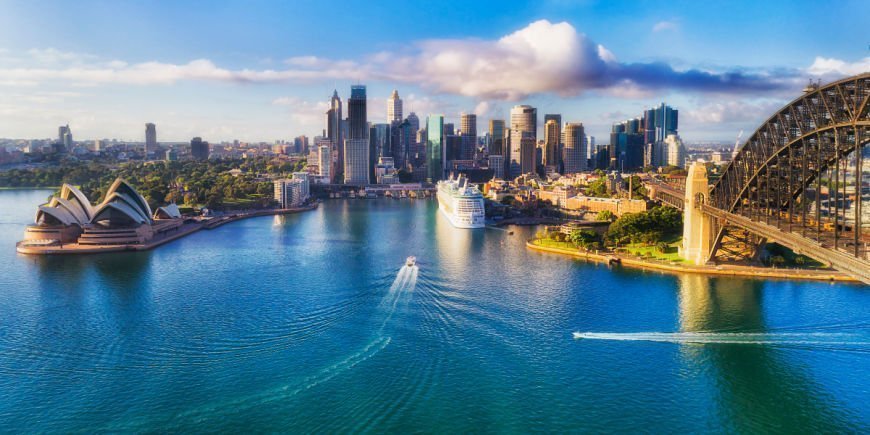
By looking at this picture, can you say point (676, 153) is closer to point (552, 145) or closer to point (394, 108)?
point (552, 145)

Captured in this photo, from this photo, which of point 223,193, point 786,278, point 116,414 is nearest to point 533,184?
point 223,193

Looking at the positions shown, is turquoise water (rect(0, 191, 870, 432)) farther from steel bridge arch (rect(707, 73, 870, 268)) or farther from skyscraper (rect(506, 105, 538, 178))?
skyscraper (rect(506, 105, 538, 178))

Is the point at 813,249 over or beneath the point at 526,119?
beneath

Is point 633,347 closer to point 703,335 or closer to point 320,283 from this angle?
point 703,335

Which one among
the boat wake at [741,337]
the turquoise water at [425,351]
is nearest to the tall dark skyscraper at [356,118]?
the turquoise water at [425,351]

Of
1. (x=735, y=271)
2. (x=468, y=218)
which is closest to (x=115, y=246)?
(x=468, y=218)

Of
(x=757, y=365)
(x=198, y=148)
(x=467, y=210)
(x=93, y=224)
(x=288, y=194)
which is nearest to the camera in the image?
(x=757, y=365)

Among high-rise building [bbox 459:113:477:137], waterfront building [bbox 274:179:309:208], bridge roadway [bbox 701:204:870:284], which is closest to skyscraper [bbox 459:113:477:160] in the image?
high-rise building [bbox 459:113:477:137]
